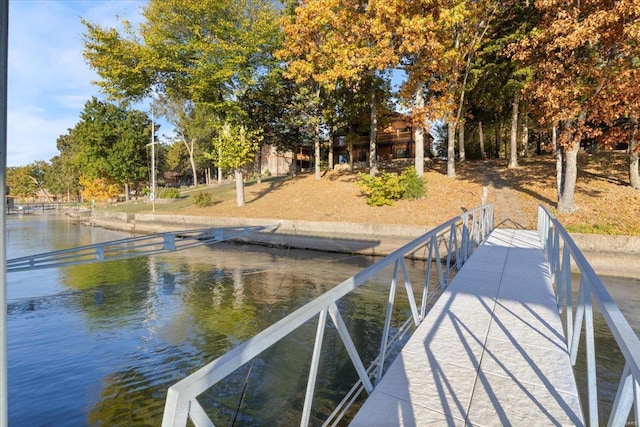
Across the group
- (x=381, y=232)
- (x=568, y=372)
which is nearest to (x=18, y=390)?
(x=568, y=372)

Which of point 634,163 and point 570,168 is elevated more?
point 634,163

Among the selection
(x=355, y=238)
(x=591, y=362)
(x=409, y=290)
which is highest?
(x=409, y=290)

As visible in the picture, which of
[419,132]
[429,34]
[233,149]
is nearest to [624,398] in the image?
[429,34]

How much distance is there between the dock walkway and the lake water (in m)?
1.86

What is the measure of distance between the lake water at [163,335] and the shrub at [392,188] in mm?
6171

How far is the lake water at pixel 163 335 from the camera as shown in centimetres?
495

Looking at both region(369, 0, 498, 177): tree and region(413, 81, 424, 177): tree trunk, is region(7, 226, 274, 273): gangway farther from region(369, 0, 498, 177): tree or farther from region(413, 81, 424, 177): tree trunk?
region(369, 0, 498, 177): tree

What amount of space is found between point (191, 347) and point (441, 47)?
18.0 meters

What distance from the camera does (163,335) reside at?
7336 millimetres

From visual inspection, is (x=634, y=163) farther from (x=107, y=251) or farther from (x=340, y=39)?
(x=107, y=251)

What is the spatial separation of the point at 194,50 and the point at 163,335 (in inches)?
831

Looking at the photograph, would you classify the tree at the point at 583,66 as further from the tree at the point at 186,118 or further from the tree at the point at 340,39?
the tree at the point at 186,118

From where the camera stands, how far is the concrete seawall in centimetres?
1140

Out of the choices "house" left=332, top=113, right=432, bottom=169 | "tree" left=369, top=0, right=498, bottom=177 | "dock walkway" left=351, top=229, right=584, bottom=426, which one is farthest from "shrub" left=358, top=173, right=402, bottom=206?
"house" left=332, top=113, right=432, bottom=169
